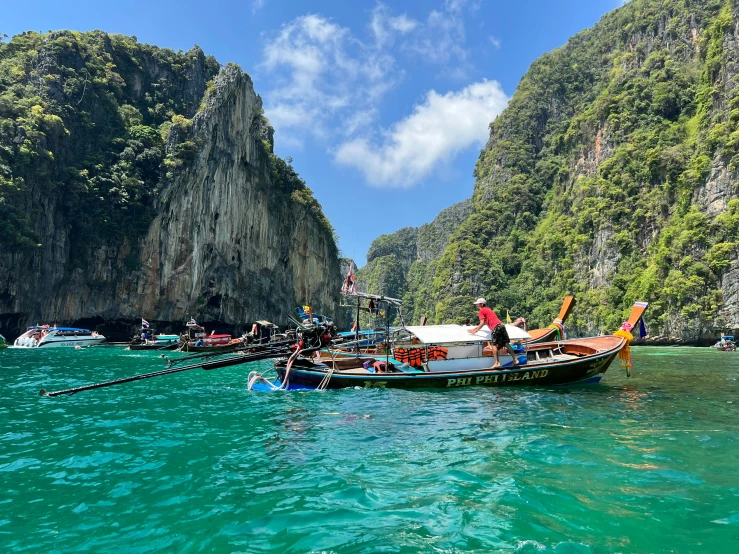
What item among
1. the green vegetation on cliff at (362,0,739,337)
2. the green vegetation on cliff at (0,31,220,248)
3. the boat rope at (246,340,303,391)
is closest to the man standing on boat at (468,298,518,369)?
Result: the boat rope at (246,340,303,391)

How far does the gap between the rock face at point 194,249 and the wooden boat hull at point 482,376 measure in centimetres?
3883

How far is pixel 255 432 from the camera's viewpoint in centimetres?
848

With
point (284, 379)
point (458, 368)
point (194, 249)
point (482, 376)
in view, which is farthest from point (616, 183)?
point (284, 379)

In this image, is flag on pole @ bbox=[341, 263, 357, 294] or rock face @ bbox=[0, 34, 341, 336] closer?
flag on pole @ bbox=[341, 263, 357, 294]

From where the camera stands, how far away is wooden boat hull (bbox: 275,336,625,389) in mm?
13911

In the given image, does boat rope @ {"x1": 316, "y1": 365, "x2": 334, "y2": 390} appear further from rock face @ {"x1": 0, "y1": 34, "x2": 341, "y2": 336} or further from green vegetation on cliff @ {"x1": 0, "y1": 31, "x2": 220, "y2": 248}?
rock face @ {"x1": 0, "y1": 34, "x2": 341, "y2": 336}

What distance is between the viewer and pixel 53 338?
36.8 metres

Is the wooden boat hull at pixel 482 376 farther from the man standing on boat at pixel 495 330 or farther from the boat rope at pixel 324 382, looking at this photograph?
the man standing on boat at pixel 495 330

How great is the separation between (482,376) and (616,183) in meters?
60.0

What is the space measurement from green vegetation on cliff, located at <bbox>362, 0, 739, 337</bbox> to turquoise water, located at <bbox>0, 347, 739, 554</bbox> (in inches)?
1650

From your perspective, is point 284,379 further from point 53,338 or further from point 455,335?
point 53,338

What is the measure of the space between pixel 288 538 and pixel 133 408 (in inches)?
342

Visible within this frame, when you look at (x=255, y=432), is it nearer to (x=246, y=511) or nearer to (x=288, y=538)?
(x=246, y=511)

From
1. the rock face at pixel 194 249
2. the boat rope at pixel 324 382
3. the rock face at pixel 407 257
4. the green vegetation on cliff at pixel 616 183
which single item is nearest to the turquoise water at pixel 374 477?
the boat rope at pixel 324 382
